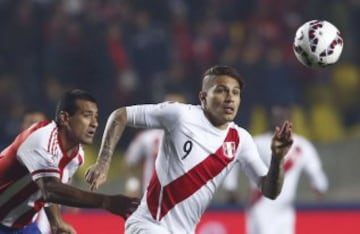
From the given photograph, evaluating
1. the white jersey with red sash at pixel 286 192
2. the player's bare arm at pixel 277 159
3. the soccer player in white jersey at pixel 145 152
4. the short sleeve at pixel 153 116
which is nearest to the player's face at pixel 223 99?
the short sleeve at pixel 153 116

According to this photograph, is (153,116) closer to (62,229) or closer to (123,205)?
(123,205)

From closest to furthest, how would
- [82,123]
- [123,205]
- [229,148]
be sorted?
[123,205] → [82,123] → [229,148]

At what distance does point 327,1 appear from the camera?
1591 centimetres

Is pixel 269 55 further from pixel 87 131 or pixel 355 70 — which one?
pixel 87 131

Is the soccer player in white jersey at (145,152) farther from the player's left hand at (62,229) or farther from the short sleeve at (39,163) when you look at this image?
the short sleeve at (39,163)

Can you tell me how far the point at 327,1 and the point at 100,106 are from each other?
323 cm

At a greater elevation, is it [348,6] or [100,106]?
[348,6]

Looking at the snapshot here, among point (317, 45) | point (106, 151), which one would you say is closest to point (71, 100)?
point (106, 151)

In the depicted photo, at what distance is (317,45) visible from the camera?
28.2ft

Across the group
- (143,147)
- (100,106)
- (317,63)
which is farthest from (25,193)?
(100,106)

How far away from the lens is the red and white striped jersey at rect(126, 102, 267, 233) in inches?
314

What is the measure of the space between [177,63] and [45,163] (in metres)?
7.94

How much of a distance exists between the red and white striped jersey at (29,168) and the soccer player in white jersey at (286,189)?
17.2 ft

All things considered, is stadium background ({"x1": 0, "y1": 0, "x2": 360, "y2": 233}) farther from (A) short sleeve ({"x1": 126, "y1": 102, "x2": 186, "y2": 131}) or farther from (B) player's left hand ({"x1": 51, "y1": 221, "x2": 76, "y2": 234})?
(A) short sleeve ({"x1": 126, "y1": 102, "x2": 186, "y2": 131})
